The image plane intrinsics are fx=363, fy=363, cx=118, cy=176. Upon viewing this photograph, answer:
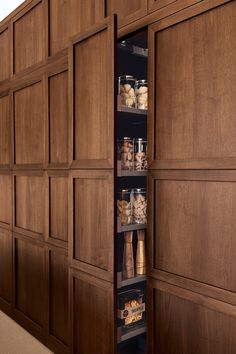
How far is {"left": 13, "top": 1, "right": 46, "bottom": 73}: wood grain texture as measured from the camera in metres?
2.21

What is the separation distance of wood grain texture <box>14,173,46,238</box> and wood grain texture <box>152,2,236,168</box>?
0.99 meters

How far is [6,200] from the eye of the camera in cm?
265

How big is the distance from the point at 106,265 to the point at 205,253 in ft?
1.34

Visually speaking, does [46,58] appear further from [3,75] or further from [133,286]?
[133,286]

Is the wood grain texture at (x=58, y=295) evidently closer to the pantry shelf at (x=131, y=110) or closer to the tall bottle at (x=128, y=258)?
the tall bottle at (x=128, y=258)

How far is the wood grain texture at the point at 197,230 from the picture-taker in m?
1.24

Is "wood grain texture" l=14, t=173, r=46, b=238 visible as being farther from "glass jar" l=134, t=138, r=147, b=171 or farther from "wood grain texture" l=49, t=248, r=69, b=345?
"glass jar" l=134, t=138, r=147, b=171

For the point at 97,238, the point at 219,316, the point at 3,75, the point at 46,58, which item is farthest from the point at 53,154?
the point at 219,316

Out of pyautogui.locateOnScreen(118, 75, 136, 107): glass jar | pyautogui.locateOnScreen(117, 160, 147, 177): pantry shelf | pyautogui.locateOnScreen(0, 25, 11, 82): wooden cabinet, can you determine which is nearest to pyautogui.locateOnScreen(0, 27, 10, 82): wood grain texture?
pyautogui.locateOnScreen(0, 25, 11, 82): wooden cabinet

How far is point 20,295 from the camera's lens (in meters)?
2.50

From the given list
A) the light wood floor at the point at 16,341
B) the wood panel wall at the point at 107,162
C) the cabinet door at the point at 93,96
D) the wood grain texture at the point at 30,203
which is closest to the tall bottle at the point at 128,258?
the wood panel wall at the point at 107,162

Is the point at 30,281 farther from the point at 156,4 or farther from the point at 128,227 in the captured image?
the point at 156,4

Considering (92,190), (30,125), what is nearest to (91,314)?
(92,190)

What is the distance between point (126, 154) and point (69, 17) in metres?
0.89
